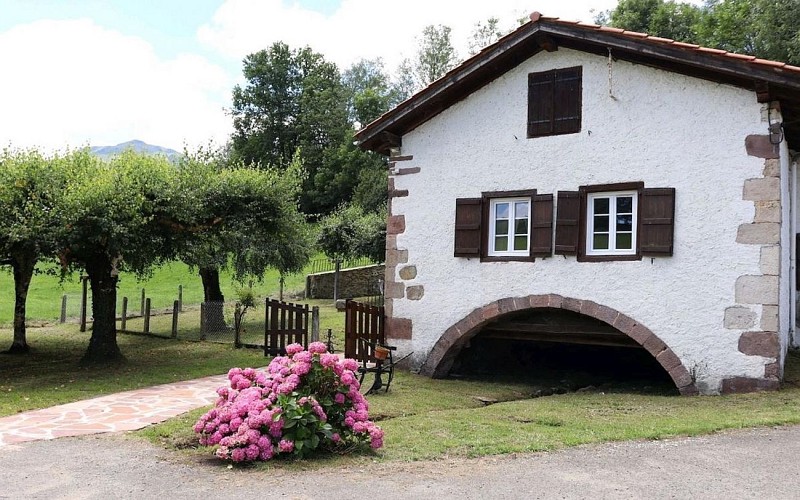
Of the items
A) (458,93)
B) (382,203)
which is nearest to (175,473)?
(458,93)

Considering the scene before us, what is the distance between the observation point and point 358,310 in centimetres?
1258

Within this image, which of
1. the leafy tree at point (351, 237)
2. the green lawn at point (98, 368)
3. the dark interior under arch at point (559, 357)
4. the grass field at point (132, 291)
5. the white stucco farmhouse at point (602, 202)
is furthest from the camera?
the leafy tree at point (351, 237)

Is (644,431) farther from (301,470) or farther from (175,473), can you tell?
(175,473)

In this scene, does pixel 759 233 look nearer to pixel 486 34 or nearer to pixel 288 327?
pixel 288 327

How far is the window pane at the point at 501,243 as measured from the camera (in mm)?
12203

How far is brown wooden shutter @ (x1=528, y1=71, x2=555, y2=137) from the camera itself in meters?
11.8

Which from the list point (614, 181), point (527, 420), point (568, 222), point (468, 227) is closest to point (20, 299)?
point (468, 227)

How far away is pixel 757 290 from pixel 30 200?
→ 11.9m

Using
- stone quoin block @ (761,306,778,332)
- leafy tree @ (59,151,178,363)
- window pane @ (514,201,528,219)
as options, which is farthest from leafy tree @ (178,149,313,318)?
stone quoin block @ (761,306,778,332)

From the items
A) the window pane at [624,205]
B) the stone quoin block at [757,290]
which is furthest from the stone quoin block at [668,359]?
the window pane at [624,205]

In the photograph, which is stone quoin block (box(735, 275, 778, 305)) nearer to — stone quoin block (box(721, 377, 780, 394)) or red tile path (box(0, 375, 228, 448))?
stone quoin block (box(721, 377, 780, 394))

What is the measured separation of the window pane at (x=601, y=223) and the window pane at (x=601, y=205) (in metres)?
0.08

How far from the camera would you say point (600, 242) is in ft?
37.2

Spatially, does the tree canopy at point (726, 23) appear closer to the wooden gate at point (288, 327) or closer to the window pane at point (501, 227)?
the window pane at point (501, 227)
